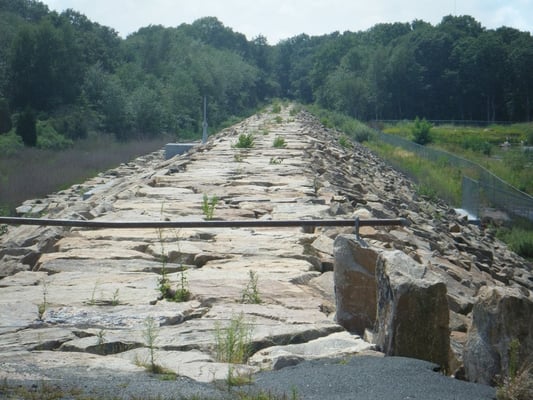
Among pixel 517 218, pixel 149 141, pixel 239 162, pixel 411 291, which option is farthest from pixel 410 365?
pixel 149 141

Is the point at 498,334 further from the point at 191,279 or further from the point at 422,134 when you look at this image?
the point at 422,134

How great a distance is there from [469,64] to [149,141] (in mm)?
47885

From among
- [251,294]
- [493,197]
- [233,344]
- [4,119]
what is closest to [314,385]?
[233,344]

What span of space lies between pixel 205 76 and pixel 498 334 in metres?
58.5

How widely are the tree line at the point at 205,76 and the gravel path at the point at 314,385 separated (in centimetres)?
2878

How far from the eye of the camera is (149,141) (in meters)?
39.5

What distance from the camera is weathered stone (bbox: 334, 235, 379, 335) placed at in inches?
187

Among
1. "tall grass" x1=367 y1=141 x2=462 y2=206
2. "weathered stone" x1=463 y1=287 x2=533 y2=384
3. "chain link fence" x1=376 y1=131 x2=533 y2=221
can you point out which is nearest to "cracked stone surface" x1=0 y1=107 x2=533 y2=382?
"weathered stone" x1=463 y1=287 x2=533 y2=384

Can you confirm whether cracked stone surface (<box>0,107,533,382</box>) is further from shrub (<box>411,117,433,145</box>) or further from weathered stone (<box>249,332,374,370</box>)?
shrub (<box>411,117,433,145</box>)

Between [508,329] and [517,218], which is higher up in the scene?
[508,329]

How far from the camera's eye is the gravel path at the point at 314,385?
3.30 m

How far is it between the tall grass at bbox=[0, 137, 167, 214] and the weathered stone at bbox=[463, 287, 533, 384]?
42.4 feet

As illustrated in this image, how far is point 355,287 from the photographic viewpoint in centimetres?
477

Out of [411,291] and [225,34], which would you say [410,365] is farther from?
[225,34]
